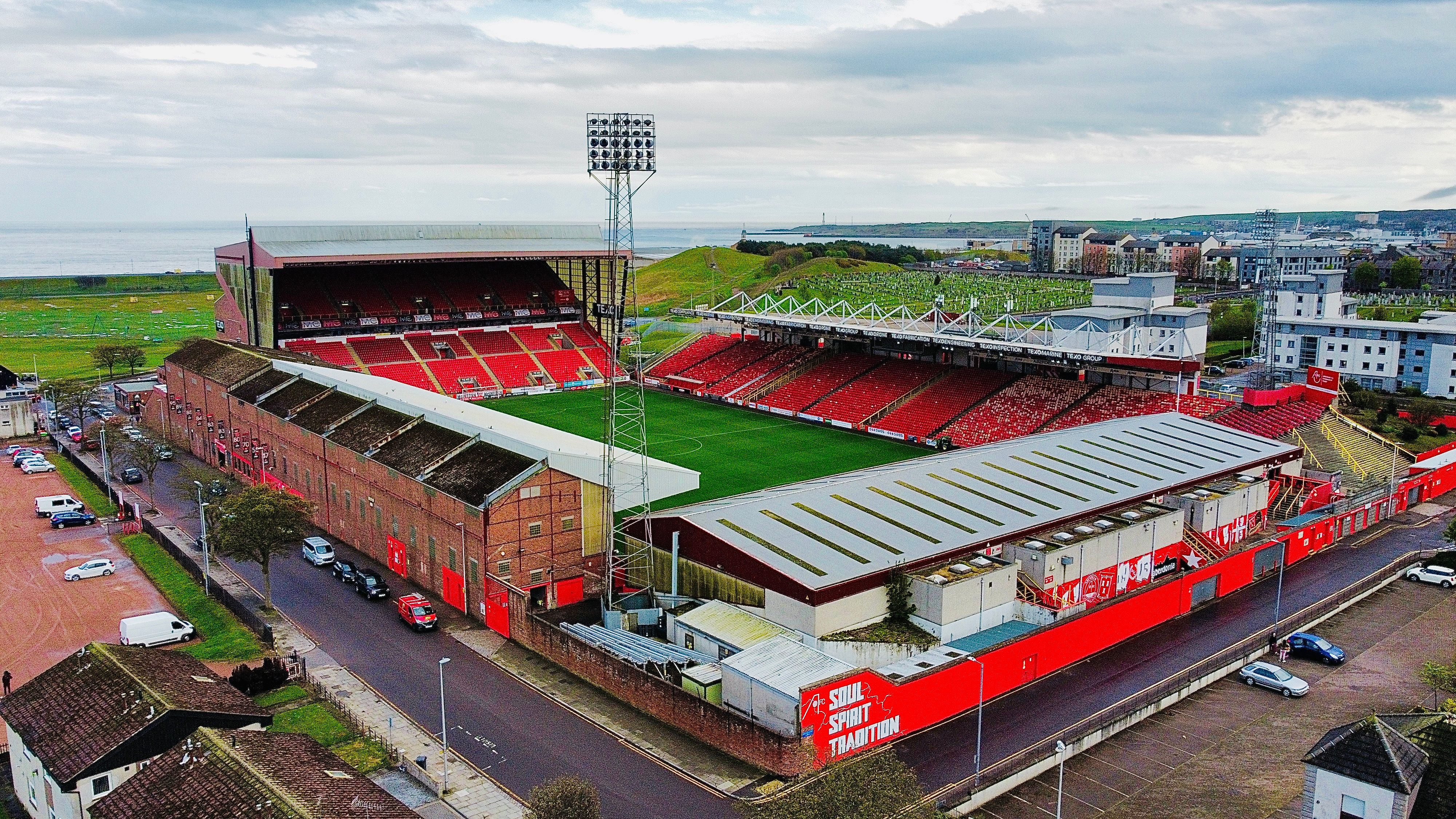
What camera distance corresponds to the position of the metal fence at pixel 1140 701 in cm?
2264

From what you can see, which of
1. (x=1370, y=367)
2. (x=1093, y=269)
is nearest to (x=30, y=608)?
(x=1370, y=367)

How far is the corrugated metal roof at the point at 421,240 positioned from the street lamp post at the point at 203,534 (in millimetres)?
30468

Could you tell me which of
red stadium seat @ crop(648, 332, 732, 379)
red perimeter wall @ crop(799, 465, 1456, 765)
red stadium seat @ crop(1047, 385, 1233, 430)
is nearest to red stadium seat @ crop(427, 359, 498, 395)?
red stadium seat @ crop(648, 332, 732, 379)

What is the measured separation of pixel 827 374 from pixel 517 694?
162ft

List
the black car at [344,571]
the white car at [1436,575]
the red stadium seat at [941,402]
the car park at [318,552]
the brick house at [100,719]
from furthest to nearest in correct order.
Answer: the red stadium seat at [941,402] < the car park at [318,552] < the white car at [1436,575] < the black car at [344,571] < the brick house at [100,719]

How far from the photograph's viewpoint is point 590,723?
26078mm

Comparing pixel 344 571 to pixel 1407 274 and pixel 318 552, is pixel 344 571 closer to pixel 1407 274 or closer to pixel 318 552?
pixel 318 552

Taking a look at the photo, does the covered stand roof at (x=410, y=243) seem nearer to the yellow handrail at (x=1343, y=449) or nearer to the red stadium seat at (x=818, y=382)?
the red stadium seat at (x=818, y=382)

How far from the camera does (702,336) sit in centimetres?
9444

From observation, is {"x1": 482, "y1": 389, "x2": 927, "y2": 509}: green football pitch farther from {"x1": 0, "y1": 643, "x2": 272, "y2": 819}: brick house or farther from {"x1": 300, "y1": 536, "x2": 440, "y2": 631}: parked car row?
{"x1": 0, "y1": 643, "x2": 272, "y2": 819}: brick house

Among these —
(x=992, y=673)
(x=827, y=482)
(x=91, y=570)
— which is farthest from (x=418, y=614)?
(x=992, y=673)

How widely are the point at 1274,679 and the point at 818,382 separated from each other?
47.0 meters

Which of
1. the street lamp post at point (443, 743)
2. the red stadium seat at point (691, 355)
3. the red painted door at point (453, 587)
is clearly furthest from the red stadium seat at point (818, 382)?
the street lamp post at point (443, 743)

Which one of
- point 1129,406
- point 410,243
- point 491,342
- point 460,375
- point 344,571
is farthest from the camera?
point 491,342
